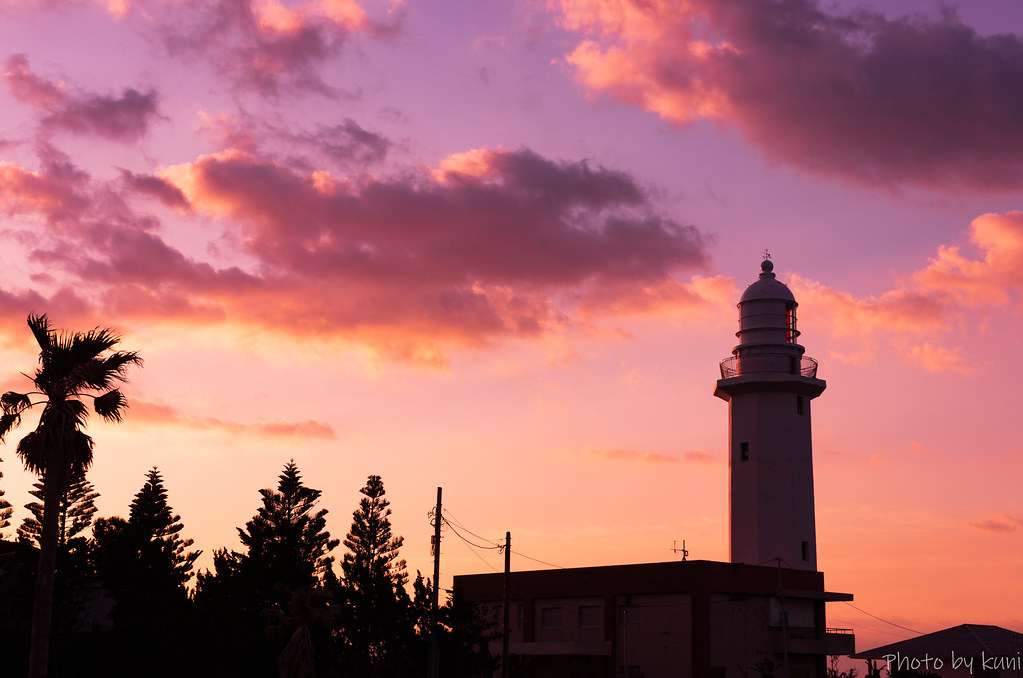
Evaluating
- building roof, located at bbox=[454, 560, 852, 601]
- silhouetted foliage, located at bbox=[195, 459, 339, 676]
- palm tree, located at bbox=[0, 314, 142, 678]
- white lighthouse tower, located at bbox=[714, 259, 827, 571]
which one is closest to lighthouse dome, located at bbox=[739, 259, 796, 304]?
white lighthouse tower, located at bbox=[714, 259, 827, 571]

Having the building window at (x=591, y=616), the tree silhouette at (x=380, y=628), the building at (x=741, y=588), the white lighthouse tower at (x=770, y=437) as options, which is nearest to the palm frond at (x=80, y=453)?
the tree silhouette at (x=380, y=628)

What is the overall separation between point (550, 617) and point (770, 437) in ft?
49.8

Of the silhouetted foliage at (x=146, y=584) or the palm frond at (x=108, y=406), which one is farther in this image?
the silhouetted foliage at (x=146, y=584)

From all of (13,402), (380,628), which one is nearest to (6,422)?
(13,402)

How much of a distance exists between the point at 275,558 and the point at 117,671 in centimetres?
2119

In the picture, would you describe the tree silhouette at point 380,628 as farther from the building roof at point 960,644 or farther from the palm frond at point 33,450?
the building roof at point 960,644

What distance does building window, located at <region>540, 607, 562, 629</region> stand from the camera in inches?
2404

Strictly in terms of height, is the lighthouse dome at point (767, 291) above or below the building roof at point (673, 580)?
above

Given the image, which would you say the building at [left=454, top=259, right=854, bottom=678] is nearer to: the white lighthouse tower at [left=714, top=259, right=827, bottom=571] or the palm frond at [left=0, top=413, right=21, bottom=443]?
the white lighthouse tower at [left=714, top=259, right=827, bottom=571]

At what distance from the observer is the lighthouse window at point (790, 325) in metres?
63.4

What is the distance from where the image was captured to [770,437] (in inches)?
2403

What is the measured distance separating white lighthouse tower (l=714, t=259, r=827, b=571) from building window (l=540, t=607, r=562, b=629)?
9.75 metres

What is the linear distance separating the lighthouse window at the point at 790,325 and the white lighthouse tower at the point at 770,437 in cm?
6

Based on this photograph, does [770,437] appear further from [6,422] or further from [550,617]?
[6,422]
